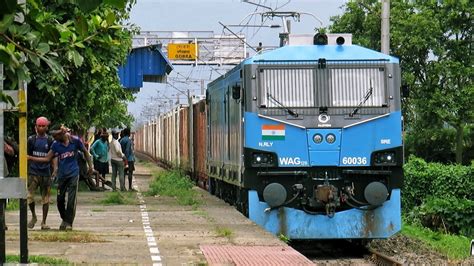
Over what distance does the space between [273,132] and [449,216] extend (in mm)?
10811

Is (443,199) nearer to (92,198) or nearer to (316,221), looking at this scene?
(92,198)

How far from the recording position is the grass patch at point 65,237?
13.2m

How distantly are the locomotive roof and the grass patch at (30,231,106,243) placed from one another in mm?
3670

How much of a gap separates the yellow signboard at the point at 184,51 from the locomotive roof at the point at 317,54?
123ft

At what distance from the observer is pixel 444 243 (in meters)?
18.7

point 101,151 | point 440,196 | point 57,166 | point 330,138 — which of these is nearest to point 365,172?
point 330,138

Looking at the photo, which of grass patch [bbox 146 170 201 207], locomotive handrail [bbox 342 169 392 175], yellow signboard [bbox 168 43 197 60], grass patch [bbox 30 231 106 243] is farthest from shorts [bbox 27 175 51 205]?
yellow signboard [bbox 168 43 197 60]

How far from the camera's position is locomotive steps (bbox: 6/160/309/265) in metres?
11.6

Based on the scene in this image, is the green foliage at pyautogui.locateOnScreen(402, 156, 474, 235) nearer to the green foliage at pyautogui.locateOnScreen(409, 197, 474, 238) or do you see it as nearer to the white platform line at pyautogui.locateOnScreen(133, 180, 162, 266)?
the green foliage at pyautogui.locateOnScreen(409, 197, 474, 238)

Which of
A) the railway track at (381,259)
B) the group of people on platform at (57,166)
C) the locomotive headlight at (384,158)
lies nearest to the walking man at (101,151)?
the group of people on platform at (57,166)

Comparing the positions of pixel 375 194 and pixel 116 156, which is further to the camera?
pixel 116 156

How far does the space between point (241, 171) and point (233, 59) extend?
3705 centimetres

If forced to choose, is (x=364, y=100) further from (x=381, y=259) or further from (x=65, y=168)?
(x=65, y=168)

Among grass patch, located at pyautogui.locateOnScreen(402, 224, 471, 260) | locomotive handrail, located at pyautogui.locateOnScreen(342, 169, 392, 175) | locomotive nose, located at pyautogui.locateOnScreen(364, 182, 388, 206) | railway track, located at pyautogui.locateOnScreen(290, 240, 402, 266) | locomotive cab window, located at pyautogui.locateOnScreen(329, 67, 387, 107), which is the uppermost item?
locomotive cab window, located at pyautogui.locateOnScreen(329, 67, 387, 107)
